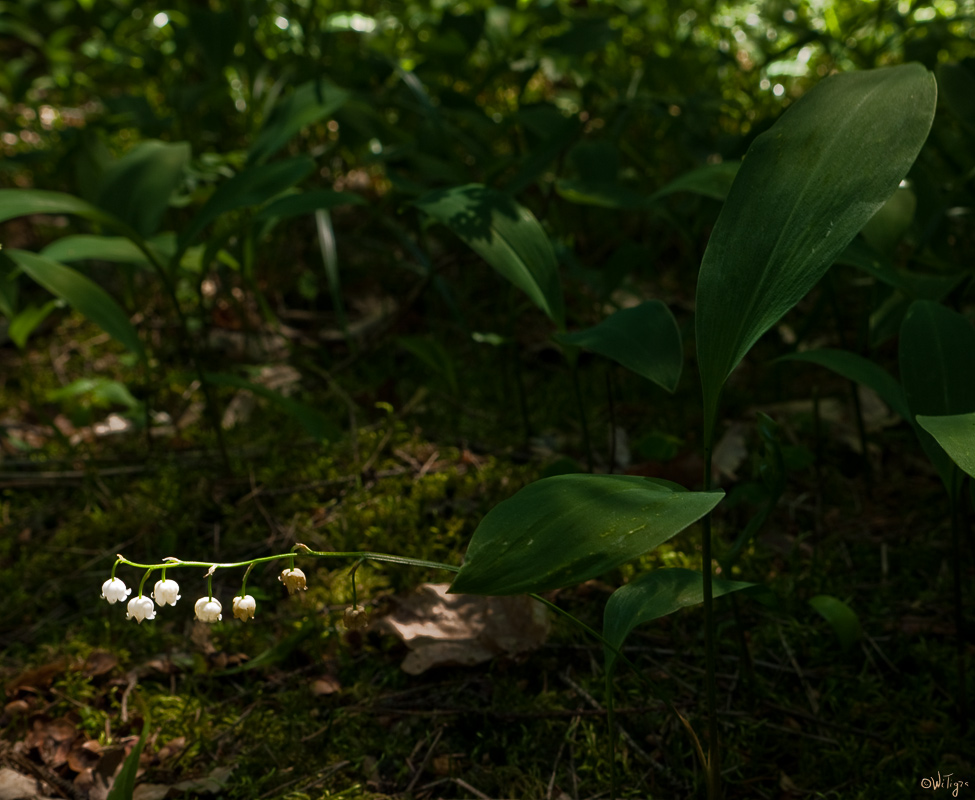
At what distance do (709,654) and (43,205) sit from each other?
153 cm

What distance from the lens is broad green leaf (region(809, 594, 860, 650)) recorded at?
1.33m

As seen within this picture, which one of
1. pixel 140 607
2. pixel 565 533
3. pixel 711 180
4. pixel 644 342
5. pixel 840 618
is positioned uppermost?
pixel 711 180

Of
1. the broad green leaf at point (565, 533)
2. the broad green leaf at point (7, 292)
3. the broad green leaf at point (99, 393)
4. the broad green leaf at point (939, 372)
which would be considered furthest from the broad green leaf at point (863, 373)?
the broad green leaf at point (7, 292)

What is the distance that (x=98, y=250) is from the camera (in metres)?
1.87

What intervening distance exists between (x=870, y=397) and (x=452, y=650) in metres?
1.34

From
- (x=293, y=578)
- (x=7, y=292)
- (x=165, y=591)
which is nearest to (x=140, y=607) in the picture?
(x=165, y=591)

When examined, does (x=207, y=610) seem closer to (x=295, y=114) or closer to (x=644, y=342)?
(x=644, y=342)

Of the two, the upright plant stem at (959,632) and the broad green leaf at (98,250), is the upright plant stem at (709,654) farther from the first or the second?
the broad green leaf at (98,250)

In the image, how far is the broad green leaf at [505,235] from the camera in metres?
1.49

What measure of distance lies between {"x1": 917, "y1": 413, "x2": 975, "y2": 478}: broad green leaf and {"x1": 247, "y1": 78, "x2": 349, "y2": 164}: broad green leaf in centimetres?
154

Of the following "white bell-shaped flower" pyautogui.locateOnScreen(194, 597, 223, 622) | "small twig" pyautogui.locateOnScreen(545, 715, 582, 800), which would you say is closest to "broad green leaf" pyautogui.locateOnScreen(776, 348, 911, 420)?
"small twig" pyautogui.locateOnScreen(545, 715, 582, 800)

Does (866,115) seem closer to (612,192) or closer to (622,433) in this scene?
(612,192)

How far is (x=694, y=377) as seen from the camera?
224cm

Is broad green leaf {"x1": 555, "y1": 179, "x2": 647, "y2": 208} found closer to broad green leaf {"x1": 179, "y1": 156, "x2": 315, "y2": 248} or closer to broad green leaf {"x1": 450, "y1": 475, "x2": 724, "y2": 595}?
broad green leaf {"x1": 179, "y1": 156, "x2": 315, "y2": 248}
